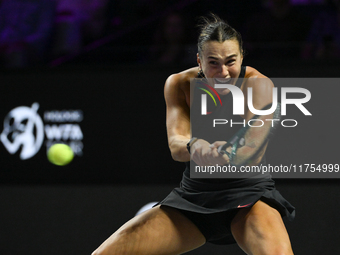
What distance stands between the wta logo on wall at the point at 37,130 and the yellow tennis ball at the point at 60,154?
28 millimetres

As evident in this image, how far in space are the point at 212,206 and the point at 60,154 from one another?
1.58 m

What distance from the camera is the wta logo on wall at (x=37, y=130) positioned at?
129 inches

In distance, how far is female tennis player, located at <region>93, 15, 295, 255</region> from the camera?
1938 millimetres

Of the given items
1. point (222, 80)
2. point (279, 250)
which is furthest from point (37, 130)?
point (279, 250)

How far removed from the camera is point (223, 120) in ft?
7.00

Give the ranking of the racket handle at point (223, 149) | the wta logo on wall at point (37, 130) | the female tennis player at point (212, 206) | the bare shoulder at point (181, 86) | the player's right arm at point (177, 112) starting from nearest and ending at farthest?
the racket handle at point (223, 149)
the female tennis player at point (212, 206)
the player's right arm at point (177, 112)
the bare shoulder at point (181, 86)
the wta logo on wall at point (37, 130)

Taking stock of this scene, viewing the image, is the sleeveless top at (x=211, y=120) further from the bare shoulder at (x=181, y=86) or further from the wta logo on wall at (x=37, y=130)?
the wta logo on wall at (x=37, y=130)

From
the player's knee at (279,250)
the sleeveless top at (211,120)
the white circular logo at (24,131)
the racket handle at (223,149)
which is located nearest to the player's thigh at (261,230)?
the player's knee at (279,250)

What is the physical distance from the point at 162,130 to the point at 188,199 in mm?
1250

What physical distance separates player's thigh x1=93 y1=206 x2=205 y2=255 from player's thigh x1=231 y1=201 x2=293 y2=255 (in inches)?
8.0

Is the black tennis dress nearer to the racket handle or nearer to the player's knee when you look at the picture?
the player's knee

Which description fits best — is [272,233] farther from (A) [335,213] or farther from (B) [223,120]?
(A) [335,213]

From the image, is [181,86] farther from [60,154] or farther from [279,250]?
[60,154]

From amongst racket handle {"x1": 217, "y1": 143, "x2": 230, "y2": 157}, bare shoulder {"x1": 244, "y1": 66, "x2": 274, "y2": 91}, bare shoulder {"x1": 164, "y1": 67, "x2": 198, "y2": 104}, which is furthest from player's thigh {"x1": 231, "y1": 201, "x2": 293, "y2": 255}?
bare shoulder {"x1": 164, "y1": 67, "x2": 198, "y2": 104}
